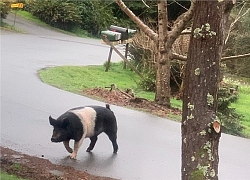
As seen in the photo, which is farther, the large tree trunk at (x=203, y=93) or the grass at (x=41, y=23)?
the grass at (x=41, y=23)

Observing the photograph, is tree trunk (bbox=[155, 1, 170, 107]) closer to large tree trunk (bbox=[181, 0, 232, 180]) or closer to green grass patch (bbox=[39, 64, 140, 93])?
green grass patch (bbox=[39, 64, 140, 93])

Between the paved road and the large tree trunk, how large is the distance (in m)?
2.57

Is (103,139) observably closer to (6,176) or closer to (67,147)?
(67,147)

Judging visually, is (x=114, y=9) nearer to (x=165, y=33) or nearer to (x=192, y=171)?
Result: (x=165, y=33)

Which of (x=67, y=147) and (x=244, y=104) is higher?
(x=67, y=147)

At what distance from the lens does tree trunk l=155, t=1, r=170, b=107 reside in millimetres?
12680

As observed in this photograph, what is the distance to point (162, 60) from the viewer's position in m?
12.9

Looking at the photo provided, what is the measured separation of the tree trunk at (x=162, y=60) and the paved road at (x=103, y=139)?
179cm

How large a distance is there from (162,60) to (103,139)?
15.2ft

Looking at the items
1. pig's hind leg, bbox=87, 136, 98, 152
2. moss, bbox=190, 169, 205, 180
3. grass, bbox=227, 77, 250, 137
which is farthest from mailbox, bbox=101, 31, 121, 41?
moss, bbox=190, 169, 205, 180

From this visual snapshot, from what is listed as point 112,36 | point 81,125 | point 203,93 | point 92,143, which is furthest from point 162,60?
point 203,93

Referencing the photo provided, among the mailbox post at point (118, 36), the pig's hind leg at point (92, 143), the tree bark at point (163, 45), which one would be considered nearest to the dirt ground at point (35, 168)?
the pig's hind leg at point (92, 143)

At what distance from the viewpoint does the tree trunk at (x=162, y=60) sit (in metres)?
12.7

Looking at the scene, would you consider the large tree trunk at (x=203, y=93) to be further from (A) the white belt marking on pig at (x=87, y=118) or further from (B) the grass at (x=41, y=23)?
(B) the grass at (x=41, y=23)
